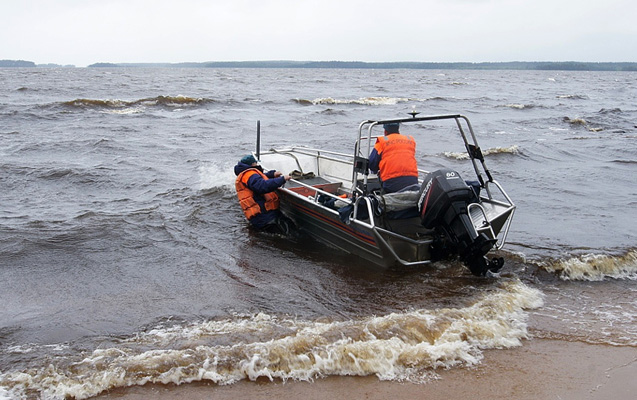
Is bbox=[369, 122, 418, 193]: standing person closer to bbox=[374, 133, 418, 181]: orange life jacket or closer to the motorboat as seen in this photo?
bbox=[374, 133, 418, 181]: orange life jacket

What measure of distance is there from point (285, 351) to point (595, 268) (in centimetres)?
429

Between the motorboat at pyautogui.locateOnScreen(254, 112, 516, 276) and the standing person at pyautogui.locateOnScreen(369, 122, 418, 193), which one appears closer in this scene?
the motorboat at pyautogui.locateOnScreen(254, 112, 516, 276)

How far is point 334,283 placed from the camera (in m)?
6.71

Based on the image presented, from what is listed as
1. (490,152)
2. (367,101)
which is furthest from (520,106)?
(490,152)

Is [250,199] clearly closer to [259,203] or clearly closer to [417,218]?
[259,203]

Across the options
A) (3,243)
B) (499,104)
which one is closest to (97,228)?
(3,243)

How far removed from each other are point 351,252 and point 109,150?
10912mm

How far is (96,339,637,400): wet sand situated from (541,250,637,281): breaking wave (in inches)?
82.0

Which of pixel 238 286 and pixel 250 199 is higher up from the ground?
pixel 250 199

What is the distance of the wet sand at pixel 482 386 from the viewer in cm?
427

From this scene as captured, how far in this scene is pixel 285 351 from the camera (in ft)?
16.0

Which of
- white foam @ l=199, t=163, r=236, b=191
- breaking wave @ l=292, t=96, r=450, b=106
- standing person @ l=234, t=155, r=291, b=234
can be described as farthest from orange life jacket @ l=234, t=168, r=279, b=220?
breaking wave @ l=292, t=96, r=450, b=106

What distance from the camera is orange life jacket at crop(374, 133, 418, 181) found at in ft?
22.8

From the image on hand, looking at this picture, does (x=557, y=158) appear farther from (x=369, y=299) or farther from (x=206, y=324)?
(x=206, y=324)
